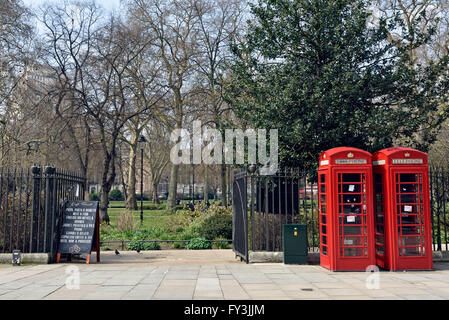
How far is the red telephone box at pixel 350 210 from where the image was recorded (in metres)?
10.3

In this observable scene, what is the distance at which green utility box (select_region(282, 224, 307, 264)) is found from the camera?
37.7 ft

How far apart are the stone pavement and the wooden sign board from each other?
46 centimetres

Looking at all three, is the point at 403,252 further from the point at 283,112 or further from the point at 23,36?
the point at 23,36

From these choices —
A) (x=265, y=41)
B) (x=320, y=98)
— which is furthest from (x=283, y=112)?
(x=265, y=41)

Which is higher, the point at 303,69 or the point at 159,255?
the point at 303,69

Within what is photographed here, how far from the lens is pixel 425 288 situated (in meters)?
8.45

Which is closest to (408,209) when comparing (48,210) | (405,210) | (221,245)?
(405,210)

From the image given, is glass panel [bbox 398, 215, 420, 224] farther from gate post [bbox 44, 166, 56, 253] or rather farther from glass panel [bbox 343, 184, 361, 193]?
gate post [bbox 44, 166, 56, 253]

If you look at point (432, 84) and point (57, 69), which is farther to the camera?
point (57, 69)

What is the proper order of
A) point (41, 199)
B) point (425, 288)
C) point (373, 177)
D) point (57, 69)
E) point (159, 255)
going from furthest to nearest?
point (57, 69) < point (159, 255) < point (41, 199) < point (373, 177) < point (425, 288)

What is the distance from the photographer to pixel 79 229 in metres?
12.3

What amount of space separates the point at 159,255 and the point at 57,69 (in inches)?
586

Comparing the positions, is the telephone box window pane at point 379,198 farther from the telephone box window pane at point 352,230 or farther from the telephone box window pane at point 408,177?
the telephone box window pane at point 352,230

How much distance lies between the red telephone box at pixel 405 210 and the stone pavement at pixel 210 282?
393 millimetres
